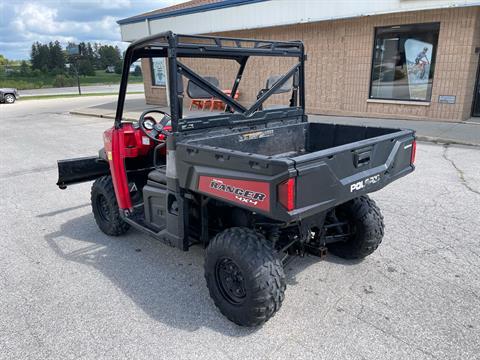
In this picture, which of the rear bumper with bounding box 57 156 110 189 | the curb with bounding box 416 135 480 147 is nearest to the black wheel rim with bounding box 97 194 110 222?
the rear bumper with bounding box 57 156 110 189

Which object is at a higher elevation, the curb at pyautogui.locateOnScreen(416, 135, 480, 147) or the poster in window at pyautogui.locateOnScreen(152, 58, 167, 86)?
the poster in window at pyautogui.locateOnScreen(152, 58, 167, 86)

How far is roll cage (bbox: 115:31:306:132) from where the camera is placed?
2736 mm

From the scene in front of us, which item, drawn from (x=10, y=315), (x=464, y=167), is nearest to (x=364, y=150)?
(x=10, y=315)

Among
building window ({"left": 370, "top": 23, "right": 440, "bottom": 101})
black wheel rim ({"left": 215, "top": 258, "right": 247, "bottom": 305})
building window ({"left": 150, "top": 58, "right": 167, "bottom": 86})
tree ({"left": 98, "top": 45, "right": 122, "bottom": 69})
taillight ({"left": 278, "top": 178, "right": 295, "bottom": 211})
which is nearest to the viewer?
taillight ({"left": 278, "top": 178, "right": 295, "bottom": 211})

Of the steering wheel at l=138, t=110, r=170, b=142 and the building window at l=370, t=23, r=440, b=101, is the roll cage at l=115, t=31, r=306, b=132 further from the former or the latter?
the building window at l=370, t=23, r=440, b=101

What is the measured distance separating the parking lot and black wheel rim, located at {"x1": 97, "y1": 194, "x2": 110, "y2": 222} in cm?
21

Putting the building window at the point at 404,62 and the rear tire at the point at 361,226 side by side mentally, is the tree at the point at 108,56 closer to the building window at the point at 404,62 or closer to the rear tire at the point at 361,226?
the building window at the point at 404,62

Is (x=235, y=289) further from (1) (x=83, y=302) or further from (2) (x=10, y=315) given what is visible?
(2) (x=10, y=315)

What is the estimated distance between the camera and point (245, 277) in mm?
2533

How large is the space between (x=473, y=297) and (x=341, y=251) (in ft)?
3.42

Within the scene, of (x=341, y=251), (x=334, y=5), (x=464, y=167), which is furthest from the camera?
(x=334, y=5)

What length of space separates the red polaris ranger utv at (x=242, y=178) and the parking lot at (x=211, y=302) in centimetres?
23

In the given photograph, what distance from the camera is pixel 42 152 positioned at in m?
8.73

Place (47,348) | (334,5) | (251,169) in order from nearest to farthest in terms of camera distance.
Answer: (251,169)
(47,348)
(334,5)
